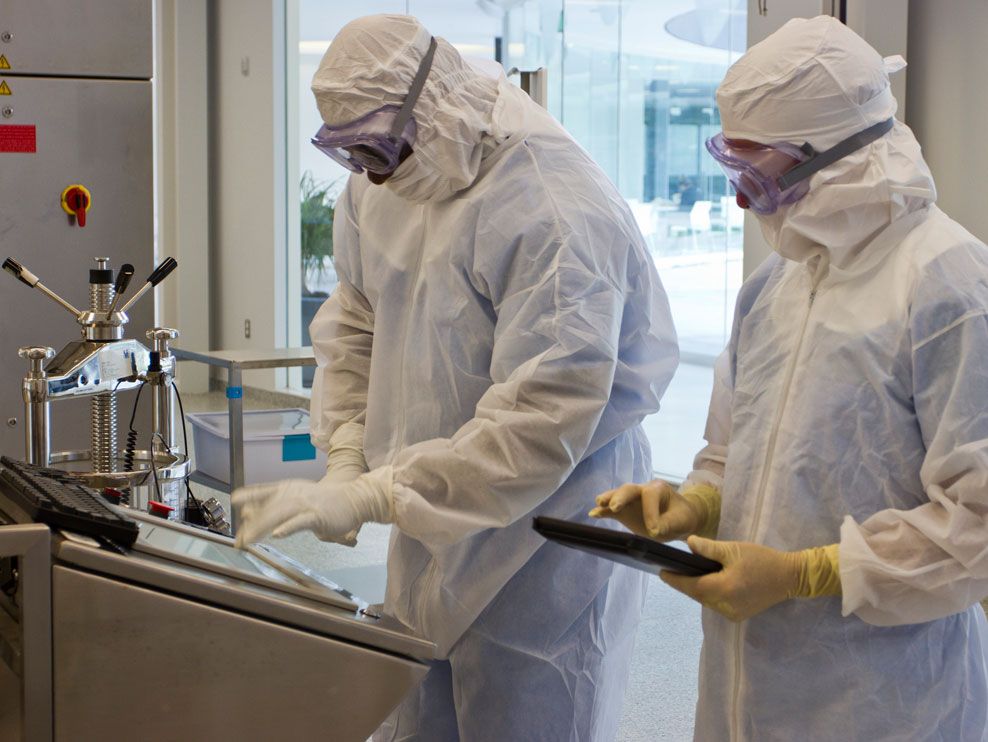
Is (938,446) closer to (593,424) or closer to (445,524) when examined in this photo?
(593,424)

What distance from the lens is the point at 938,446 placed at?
1008 millimetres

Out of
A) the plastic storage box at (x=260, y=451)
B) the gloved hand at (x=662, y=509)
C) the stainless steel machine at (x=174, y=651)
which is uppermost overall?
the gloved hand at (x=662, y=509)

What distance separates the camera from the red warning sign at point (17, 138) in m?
2.54

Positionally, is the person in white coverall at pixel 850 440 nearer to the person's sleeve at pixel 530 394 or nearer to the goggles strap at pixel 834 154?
the goggles strap at pixel 834 154

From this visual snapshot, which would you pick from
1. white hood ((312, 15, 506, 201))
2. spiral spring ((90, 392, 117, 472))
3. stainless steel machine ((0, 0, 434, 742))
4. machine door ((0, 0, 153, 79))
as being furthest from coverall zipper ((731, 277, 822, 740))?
machine door ((0, 0, 153, 79))

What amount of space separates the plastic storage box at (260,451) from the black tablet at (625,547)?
5.80 ft

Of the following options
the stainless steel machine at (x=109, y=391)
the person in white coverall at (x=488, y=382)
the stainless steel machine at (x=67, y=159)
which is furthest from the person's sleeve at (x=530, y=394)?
the stainless steel machine at (x=67, y=159)

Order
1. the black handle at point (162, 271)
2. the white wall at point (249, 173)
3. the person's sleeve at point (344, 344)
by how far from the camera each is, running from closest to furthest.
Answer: the person's sleeve at point (344, 344) < the black handle at point (162, 271) < the white wall at point (249, 173)

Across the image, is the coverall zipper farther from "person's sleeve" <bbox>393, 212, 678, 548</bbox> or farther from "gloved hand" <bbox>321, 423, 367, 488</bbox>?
"gloved hand" <bbox>321, 423, 367, 488</bbox>

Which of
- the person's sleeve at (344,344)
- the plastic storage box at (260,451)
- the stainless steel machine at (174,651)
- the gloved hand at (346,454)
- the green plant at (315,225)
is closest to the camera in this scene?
the stainless steel machine at (174,651)

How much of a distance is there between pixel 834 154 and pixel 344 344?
0.83 m

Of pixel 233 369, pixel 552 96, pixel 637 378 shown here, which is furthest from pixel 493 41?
pixel 637 378

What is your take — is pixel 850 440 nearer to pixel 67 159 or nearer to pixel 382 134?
pixel 382 134

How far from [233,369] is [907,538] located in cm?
179
